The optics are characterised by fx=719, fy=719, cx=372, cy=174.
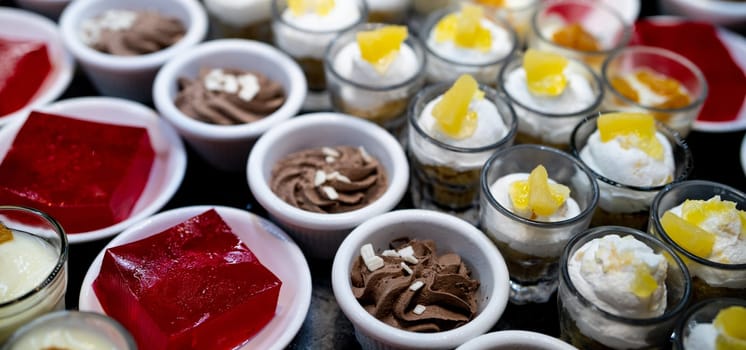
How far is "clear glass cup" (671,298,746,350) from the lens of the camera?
1808 millimetres

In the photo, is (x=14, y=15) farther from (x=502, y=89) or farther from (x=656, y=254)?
(x=656, y=254)

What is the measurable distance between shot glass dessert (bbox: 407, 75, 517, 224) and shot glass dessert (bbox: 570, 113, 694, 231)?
28 cm

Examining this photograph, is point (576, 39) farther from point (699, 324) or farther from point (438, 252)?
point (699, 324)

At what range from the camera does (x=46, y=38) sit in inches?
117

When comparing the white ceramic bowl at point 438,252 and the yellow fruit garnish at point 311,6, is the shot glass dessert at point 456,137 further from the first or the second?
the yellow fruit garnish at point 311,6

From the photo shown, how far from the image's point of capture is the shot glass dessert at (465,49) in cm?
269

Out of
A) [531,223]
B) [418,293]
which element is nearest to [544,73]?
[531,223]

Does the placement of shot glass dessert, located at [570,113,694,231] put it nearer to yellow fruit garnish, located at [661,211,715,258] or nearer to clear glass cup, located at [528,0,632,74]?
yellow fruit garnish, located at [661,211,715,258]

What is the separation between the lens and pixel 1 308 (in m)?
1.78

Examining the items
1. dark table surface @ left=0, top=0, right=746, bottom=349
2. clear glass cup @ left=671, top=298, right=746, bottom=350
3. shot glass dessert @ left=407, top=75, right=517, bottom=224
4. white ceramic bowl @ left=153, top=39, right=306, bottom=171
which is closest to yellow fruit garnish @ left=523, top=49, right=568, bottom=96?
shot glass dessert @ left=407, top=75, right=517, bottom=224

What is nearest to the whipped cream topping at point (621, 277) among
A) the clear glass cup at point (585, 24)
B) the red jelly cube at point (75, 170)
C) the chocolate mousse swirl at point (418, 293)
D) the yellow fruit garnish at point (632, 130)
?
the chocolate mousse swirl at point (418, 293)

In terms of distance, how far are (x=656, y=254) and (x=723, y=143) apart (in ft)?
4.01

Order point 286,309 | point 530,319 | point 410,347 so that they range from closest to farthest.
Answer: point 410,347
point 286,309
point 530,319

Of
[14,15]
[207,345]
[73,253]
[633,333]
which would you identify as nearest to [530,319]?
[633,333]
